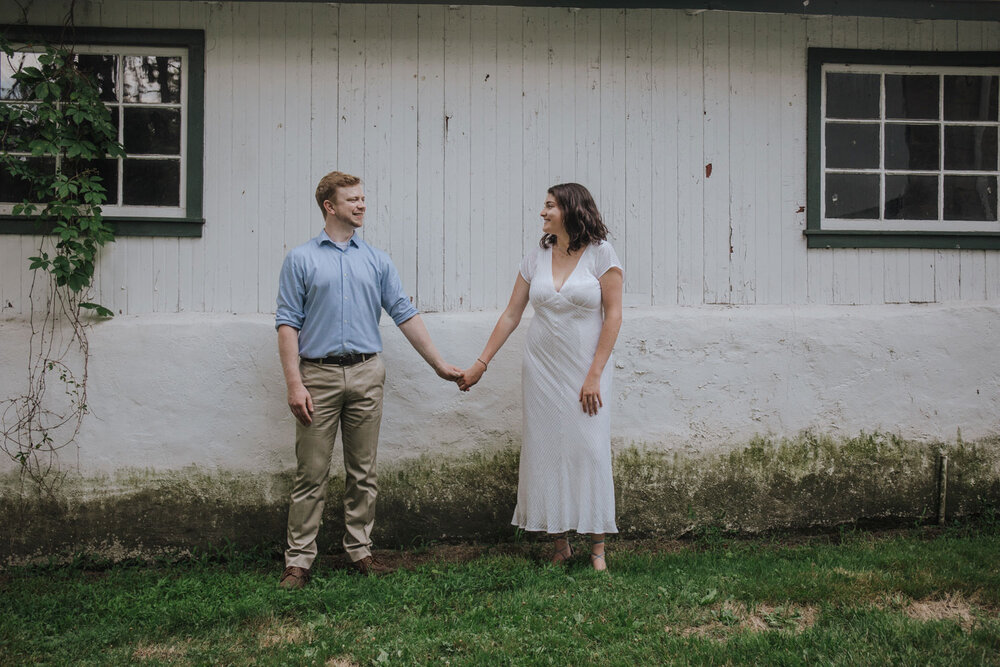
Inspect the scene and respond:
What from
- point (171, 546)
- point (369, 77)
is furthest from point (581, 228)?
point (171, 546)

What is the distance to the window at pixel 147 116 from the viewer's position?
486cm

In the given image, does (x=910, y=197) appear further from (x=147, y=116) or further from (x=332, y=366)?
(x=147, y=116)

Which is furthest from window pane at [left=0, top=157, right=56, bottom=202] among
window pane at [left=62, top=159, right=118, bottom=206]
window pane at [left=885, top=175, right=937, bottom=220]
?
window pane at [left=885, top=175, right=937, bottom=220]

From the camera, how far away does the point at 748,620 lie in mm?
3596

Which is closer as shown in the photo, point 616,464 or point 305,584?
point 305,584

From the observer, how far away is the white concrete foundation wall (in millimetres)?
4754

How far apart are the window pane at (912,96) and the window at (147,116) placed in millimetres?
4823

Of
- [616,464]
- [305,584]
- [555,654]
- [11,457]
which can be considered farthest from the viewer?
[616,464]

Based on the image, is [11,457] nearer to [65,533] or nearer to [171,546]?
[65,533]

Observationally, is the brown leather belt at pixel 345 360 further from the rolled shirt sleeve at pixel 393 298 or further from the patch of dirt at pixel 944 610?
the patch of dirt at pixel 944 610

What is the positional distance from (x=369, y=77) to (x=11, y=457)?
11.0 ft

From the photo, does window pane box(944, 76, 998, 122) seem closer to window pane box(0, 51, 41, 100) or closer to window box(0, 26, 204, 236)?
window box(0, 26, 204, 236)

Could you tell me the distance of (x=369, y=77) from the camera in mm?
5000

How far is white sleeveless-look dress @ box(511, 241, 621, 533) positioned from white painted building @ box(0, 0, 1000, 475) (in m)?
0.73
